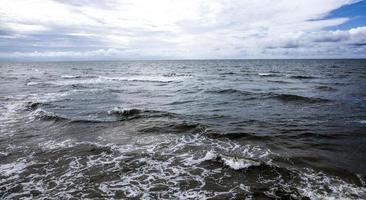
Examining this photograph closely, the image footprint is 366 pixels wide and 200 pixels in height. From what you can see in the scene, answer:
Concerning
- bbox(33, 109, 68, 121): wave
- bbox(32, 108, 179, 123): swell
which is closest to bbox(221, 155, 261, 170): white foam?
bbox(32, 108, 179, 123): swell

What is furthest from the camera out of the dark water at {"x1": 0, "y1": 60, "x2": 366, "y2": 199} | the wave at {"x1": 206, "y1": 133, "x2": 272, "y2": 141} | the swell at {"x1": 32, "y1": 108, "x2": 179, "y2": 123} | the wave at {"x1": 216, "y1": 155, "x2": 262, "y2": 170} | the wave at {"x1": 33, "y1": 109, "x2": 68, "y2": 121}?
the wave at {"x1": 33, "y1": 109, "x2": 68, "y2": 121}

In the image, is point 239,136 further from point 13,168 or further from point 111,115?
point 13,168

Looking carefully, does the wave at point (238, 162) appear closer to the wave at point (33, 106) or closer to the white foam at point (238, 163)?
the white foam at point (238, 163)

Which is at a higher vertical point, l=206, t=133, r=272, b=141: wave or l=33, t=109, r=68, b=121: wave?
l=33, t=109, r=68, b=121: wave

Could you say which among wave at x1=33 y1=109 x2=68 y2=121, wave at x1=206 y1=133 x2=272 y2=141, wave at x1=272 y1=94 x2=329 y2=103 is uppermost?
wave at x1=33 y1=109 x2=68 y2=121

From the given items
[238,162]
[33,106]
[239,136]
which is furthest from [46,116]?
[238,162]

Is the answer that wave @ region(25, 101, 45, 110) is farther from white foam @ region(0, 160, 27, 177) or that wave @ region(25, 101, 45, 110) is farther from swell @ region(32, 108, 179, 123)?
white foam @ region(0, 160, 27, 177)

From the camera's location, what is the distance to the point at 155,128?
14516 millimetres

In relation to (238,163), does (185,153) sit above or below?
below

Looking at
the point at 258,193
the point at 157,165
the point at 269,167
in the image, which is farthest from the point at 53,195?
the point at 269,167

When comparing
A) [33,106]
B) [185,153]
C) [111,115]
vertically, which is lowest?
[185,153]

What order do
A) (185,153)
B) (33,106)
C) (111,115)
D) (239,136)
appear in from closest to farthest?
(185,153) → (239,136) → (111,115) → (33,106)

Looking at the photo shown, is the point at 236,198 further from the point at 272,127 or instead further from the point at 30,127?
the point at 30,127

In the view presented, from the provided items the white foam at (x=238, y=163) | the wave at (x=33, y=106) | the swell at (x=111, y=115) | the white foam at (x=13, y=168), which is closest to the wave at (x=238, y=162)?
the white foam at (x=238, y=163)
